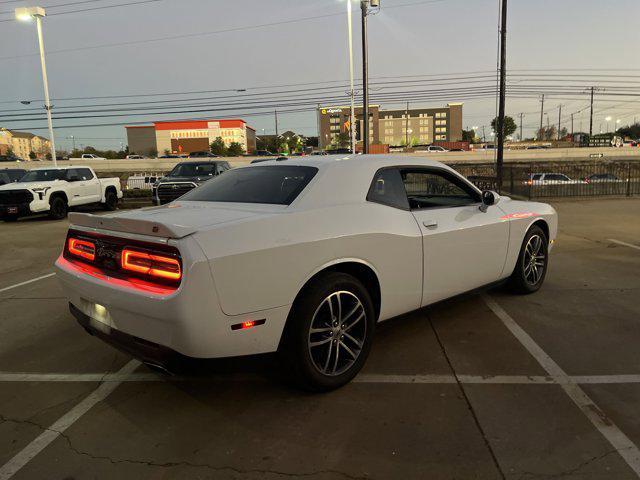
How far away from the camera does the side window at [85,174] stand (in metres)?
16.1

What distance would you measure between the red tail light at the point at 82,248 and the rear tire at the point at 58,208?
13.0 meters

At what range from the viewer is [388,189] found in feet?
12.1

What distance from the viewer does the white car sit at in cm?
257

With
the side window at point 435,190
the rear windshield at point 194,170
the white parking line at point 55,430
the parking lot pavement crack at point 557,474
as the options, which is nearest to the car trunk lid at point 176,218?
the white parking line at point 55,430

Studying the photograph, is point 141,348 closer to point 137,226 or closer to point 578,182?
point 137,226

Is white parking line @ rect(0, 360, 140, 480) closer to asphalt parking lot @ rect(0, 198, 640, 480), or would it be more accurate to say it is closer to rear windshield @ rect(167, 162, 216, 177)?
asphalt parking lot @ rect(0, 198, 640, 480)

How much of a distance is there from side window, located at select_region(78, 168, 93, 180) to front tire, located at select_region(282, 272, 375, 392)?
15425 millimetres

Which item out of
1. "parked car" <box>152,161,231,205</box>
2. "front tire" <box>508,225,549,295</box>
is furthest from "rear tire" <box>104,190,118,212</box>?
"front tire" <box>508,225,549,295</box>

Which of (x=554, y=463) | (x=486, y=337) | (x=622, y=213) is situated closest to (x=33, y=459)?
(x=554, y=463)

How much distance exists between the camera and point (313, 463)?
244 cm

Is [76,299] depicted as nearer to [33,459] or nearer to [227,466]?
[33,459]

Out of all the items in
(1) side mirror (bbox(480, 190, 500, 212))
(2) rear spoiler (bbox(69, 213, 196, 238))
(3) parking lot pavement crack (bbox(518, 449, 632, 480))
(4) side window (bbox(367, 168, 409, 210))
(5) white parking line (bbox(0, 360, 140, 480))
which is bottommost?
(3) parking lot pavement crack (bbox(518, 449, 632, 480))

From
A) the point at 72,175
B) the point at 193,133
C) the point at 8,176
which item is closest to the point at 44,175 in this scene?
the point at 72,175

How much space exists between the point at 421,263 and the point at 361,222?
2.35ft
